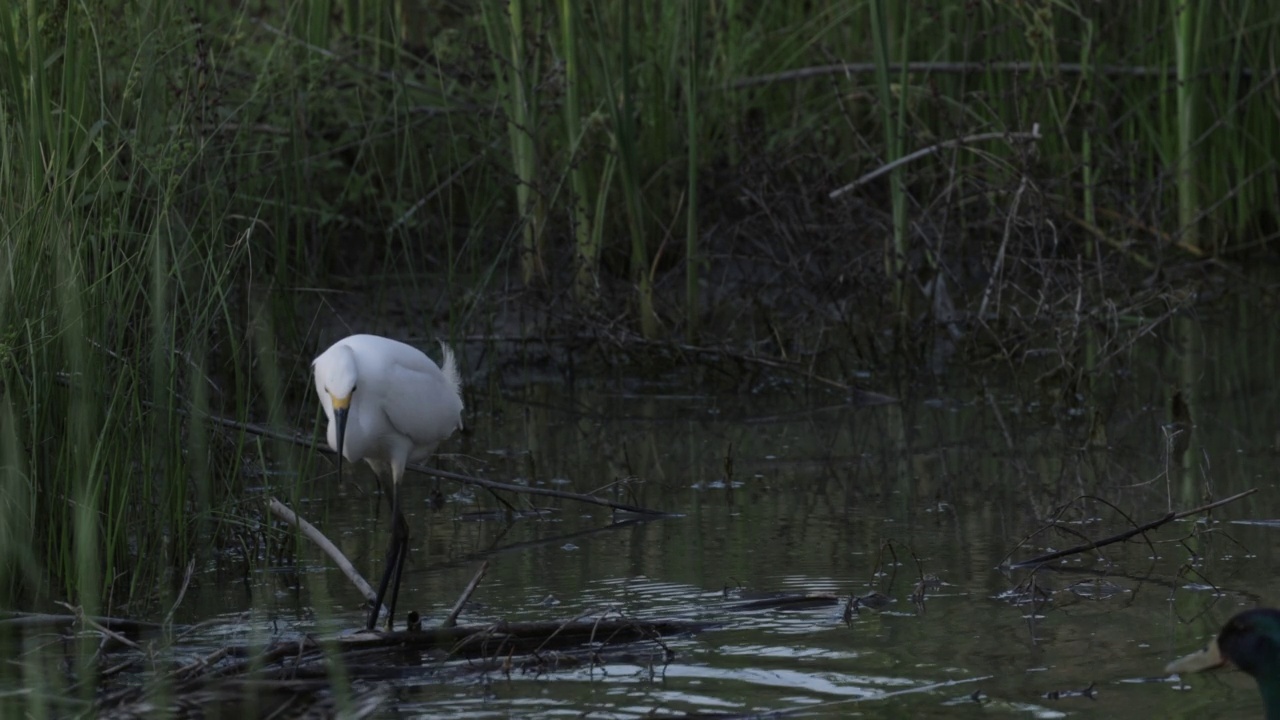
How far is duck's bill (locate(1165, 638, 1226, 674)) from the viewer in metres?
2.77

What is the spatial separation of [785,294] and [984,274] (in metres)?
1.30

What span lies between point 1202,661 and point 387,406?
86.6 inches

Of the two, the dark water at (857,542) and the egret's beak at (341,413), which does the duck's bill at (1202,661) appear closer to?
the dark water at (857,542)

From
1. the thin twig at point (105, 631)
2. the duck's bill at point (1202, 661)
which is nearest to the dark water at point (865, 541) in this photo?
the duck's bill at point (1202, 661)

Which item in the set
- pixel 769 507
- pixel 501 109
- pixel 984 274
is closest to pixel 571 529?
pixel 769 507

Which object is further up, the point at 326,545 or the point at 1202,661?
the point at 326,545

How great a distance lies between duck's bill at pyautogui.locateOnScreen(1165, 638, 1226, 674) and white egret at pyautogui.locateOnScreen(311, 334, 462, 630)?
1871 mm

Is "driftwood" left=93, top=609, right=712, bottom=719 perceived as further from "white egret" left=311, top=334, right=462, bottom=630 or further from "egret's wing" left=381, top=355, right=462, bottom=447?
"egret's wing" left=381, top=355, right=462, bottom=447

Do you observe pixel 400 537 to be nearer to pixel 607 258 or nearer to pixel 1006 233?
pixel 1006 233

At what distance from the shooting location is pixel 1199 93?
8.52 metres

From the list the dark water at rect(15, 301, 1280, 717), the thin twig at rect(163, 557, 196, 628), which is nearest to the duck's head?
the dark water at rect(15, 301, 1280, 717)

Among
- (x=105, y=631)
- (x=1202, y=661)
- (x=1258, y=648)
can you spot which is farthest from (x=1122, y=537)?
(x=105, y=631)

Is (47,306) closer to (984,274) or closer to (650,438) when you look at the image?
(650,438)

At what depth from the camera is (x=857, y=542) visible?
4.46 meters
